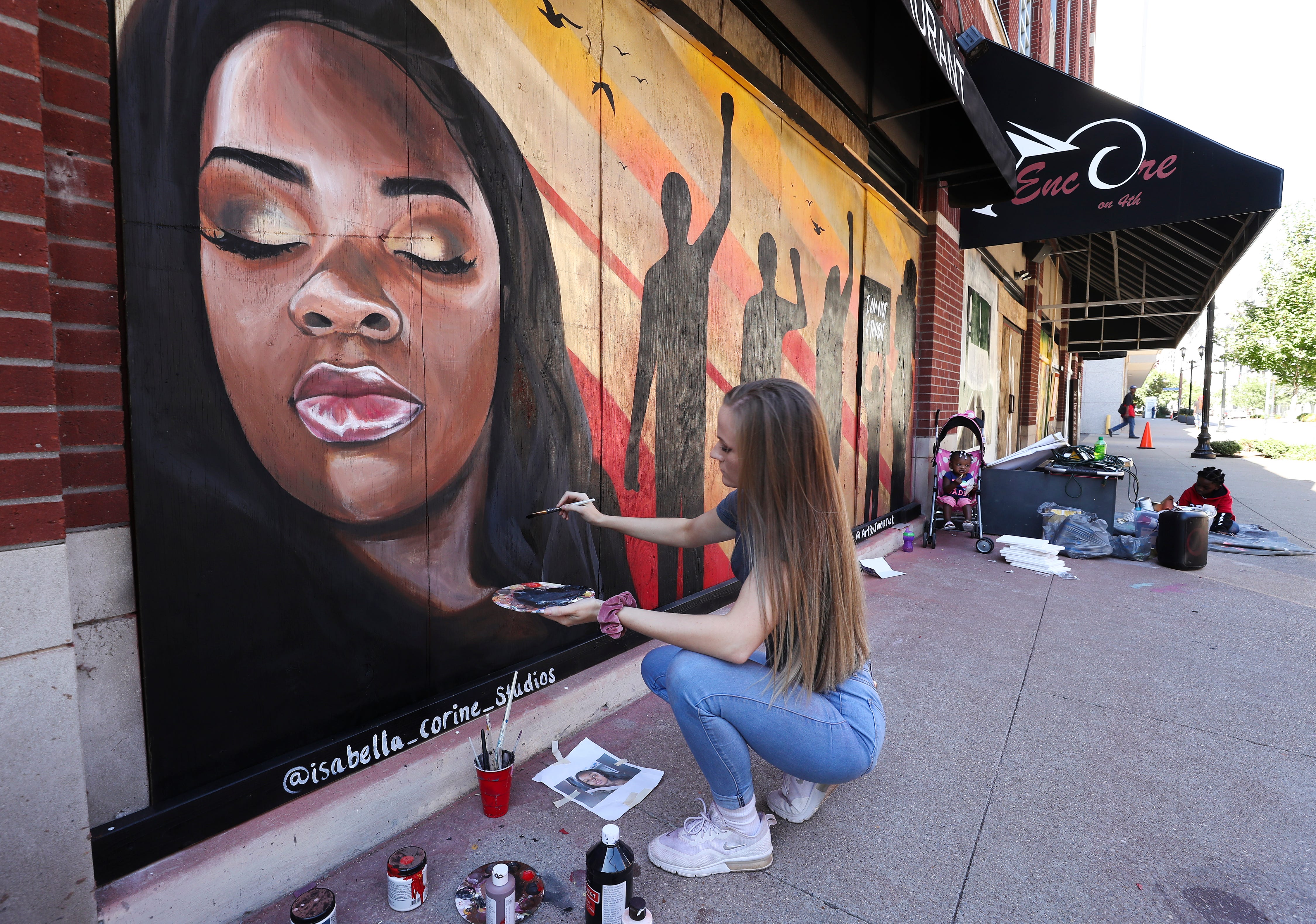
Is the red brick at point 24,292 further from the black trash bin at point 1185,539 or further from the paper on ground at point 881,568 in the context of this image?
the black trash bin at point 1185,539

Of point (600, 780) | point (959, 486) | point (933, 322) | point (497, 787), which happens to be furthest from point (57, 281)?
point (933, 322)

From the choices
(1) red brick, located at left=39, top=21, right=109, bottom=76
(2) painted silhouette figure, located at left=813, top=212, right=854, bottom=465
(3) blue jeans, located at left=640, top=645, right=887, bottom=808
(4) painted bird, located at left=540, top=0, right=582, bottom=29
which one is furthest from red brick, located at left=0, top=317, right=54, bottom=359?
(2) painted silhouette figure, located at left=813, top=212, right=854, bottom=465

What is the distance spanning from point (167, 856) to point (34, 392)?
4.32 ft

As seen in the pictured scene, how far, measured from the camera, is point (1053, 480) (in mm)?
7164

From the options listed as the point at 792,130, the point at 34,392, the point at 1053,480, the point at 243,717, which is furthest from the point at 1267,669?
the point at 34,392

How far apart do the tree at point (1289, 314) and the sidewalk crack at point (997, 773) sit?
30.5 meters

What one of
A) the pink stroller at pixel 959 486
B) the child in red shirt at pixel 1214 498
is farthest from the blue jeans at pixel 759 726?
the child in red shirt at pixel 1214 498

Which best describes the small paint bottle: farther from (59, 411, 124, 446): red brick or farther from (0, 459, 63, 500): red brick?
(59, 411, 124, 446): red brick

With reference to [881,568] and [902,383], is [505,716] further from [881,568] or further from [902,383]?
[902,383]

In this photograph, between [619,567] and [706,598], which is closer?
[619,567]

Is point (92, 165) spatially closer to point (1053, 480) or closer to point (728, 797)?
point (728, 797)

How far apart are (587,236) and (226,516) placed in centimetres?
205

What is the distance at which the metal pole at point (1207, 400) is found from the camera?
19.1m

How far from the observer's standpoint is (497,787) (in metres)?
2.36
